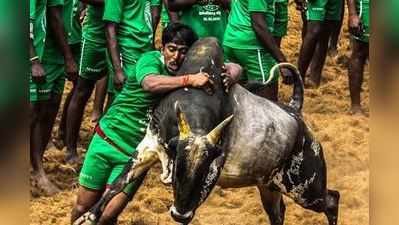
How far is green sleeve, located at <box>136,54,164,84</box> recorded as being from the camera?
13.9 feet

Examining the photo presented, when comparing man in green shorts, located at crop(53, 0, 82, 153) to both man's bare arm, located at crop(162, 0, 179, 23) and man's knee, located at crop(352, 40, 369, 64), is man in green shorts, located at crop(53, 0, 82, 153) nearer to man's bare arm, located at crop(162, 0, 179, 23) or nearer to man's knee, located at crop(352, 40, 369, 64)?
man's bare arm, located at crop(162, 0, 179, 23)

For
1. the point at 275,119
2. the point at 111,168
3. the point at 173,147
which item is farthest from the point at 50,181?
the point at 275,119

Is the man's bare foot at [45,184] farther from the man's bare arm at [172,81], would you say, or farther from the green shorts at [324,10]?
the green shorts at [324,10]

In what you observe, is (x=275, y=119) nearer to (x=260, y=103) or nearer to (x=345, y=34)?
Result: (x=260, y=103)

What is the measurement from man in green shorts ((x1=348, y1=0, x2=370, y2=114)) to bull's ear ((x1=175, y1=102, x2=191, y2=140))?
80 cm

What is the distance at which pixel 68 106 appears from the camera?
4.81m

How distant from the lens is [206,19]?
4539 mm

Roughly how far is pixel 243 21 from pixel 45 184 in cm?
108

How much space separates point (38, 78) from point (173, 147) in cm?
74

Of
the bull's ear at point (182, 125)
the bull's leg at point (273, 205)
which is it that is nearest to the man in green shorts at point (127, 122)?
the bull's ear at point (182, 125)

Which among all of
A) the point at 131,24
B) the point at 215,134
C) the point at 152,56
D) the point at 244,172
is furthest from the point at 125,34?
the point at 244,172

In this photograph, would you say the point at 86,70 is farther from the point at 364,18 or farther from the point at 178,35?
the point at 364,18

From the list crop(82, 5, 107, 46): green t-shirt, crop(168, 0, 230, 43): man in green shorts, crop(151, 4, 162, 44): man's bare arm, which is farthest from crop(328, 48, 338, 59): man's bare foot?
crop(82, 5, 107, 46): green t-shirt

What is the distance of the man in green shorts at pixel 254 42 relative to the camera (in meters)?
4.52
